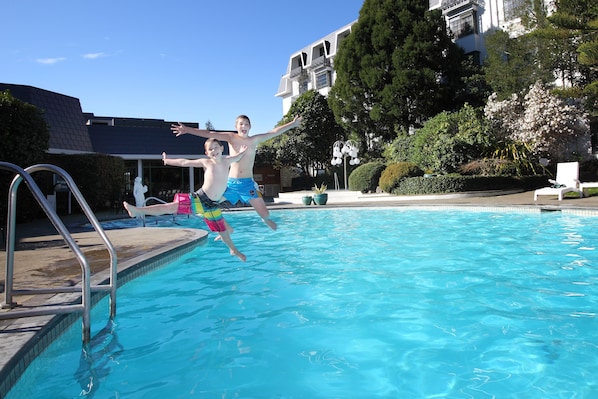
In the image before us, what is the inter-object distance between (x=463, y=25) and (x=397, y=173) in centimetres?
1387

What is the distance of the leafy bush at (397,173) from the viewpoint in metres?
21.0

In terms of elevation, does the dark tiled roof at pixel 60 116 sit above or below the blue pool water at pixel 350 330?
above

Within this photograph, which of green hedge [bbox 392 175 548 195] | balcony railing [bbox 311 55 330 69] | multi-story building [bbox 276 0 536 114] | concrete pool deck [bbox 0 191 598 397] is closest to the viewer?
concrete pool deck [bbox 0 191 598 397]

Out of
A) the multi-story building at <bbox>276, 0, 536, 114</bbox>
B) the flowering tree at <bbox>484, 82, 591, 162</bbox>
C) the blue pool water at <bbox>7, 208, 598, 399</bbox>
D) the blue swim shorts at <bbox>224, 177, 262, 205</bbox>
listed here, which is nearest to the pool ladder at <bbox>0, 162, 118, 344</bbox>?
the blue pool water at <bbox>7, 208, 598, 399</bbox>

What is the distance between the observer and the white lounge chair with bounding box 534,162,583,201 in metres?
14.6

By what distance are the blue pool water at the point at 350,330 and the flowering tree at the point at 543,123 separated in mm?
13910

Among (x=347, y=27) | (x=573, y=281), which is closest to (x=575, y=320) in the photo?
(x=573, y=281)

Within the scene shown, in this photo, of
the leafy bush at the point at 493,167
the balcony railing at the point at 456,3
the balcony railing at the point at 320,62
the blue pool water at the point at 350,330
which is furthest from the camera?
the balcony railing at the point at 320,62

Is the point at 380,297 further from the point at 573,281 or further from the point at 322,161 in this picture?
the point at 322,161

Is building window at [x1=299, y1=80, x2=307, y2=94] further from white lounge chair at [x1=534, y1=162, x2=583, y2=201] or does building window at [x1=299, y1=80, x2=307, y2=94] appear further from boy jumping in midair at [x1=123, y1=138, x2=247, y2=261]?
boy jumping in midair at [x1=123, y1=138, x2=247, y2=261]

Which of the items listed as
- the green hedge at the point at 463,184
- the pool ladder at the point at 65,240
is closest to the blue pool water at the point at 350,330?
the pool ladder at the point at 65,240

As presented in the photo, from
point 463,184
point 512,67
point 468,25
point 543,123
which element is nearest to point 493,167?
point 463,184

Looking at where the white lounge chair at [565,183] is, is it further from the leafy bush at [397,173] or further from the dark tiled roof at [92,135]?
the dark tiled roof at [92,135]

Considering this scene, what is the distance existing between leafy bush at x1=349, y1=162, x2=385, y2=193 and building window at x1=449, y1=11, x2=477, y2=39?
39.5 ft
